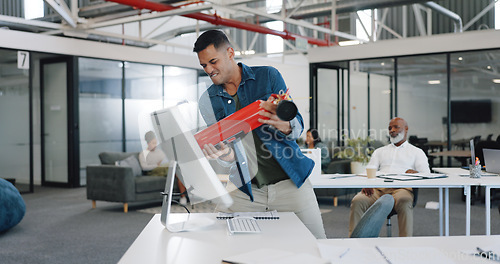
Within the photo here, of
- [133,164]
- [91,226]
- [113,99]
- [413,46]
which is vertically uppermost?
[413,46]

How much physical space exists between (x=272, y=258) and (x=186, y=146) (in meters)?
0.54

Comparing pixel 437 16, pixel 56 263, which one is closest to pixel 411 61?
pixel 437 16

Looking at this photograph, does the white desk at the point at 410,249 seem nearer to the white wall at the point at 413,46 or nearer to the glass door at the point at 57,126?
the white wall at the point at 413,46

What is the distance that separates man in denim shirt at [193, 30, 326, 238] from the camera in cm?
205

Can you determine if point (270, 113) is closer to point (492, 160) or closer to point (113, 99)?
point (492, 160)

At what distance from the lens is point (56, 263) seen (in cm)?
425

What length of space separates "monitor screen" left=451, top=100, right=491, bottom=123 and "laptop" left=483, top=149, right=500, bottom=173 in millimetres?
4864

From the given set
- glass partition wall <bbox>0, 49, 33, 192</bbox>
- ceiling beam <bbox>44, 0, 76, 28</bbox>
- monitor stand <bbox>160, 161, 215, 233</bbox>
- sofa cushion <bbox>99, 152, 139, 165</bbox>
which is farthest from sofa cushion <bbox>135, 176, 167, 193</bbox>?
monitor stand <bbox>160, 161, 215, 233</bbox>

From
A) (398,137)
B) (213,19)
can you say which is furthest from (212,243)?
(213,19)

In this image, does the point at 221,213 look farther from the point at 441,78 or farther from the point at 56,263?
the point at 441,78

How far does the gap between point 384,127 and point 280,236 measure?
8743 millimetres

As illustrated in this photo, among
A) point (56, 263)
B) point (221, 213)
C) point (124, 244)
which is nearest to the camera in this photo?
point (221, 213)

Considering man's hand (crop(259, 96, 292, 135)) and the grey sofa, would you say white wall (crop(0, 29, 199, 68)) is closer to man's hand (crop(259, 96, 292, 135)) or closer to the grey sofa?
the grey sofa

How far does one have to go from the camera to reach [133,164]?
743 cm
